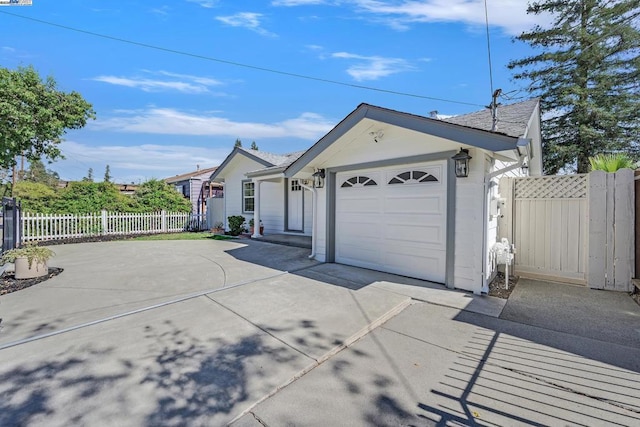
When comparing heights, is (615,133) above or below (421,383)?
above

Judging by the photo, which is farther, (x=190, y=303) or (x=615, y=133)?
(x=615, y=133)

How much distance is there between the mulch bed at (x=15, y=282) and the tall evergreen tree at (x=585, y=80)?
19.9 meters

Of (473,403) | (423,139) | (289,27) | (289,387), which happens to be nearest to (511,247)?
(423,139)

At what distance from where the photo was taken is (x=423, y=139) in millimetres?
5543

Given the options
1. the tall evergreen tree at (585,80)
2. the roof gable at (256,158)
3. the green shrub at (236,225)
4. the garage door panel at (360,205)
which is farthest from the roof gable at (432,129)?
the tall evergreen tree at (585,80)

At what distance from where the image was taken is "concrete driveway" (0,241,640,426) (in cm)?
217

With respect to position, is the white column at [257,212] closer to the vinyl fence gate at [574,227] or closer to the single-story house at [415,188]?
the single-story house at [415,188]

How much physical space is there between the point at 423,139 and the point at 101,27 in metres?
9.81

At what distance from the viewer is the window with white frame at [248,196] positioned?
13.7 metres

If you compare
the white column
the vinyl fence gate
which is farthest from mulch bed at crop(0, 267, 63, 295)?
the vinyl fence gate

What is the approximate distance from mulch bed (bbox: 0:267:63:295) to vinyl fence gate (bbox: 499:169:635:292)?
32.2ft

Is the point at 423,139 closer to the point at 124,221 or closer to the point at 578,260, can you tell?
the point at 578,260

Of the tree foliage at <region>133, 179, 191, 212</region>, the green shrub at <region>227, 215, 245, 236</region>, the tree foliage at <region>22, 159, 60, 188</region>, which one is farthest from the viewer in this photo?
the tree foliage at <region>22, 159, 60, 188</region>

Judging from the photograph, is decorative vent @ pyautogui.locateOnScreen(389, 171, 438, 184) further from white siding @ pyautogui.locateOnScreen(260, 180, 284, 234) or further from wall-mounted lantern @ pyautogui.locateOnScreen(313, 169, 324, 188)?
white siding @ pyautogui.locateOnScreen(260, 180, 284, 234)
